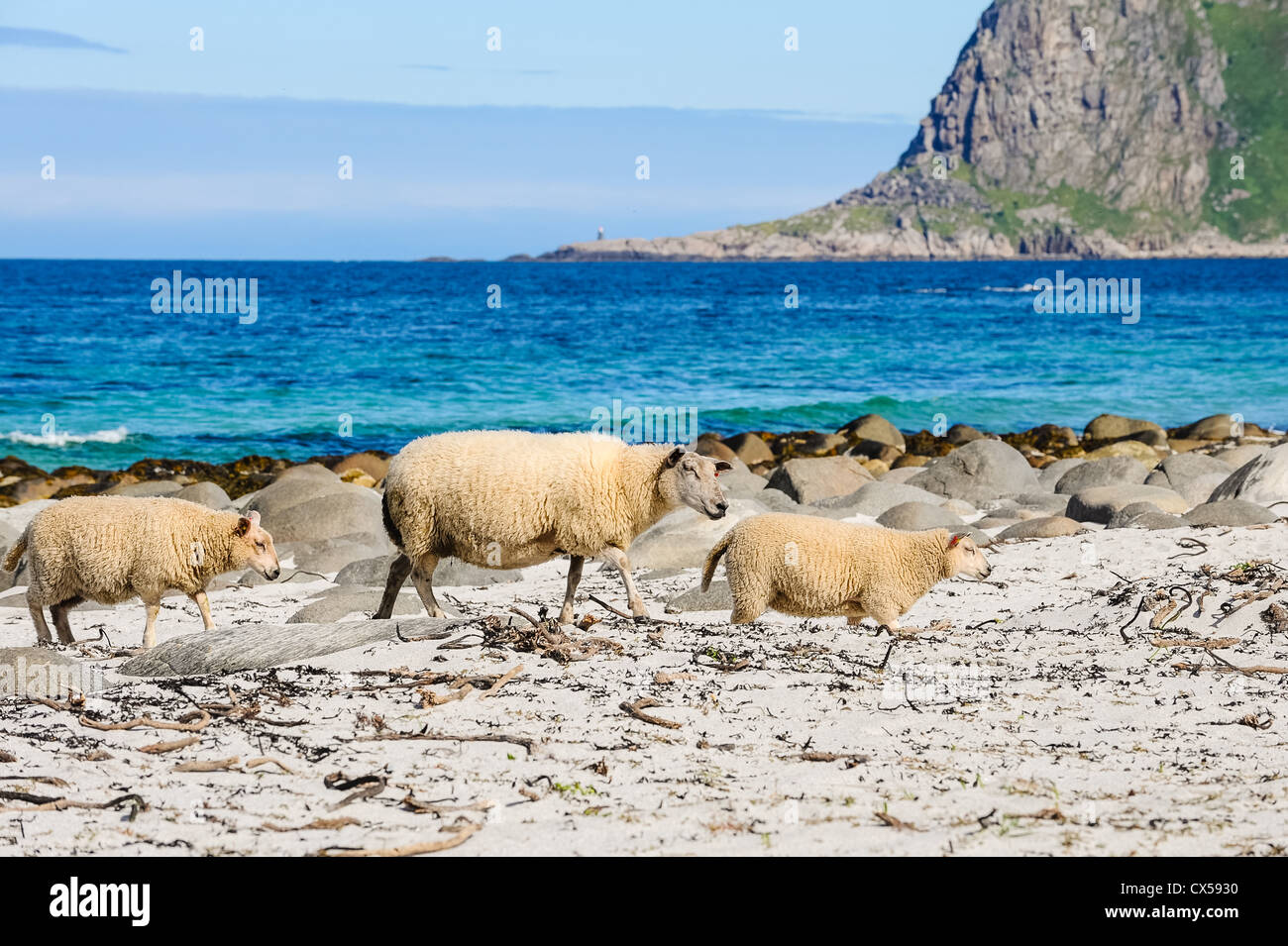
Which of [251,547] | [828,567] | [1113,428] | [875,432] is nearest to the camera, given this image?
[828,567]

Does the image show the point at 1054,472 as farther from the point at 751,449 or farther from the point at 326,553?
the point at 326,553

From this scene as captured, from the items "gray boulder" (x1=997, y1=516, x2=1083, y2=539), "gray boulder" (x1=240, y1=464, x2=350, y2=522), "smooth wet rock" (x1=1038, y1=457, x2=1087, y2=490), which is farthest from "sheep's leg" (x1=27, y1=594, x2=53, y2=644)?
"smooth wet rock" (x1=1038, y1=457, x2=1087, y2=490)

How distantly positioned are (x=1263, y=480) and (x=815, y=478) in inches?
233

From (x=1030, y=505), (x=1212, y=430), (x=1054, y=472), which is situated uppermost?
(x=1212, y=430)

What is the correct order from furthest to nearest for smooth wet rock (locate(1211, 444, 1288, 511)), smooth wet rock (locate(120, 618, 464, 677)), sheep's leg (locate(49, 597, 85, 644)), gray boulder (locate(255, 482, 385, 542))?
1. gray boulder (locate(255, 482, 385, 542))
2. smooth wet rock (locate(1211, 444, 1288, 511))
3. sheep's leg (locate(49, 597, 85, 644))
4. smooth wet rock (locate(120, 618, 464, 677))

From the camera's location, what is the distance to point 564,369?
127 ft

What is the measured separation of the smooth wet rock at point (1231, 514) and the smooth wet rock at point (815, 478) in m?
5.66

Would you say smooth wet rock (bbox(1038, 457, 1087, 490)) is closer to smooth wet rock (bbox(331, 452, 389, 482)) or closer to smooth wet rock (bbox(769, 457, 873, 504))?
smooth wet rock (bbox(769, 457, 873, 504))

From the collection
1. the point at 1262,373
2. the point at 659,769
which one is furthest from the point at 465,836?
the point at 1262,373

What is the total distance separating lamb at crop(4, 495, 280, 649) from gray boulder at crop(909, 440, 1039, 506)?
1054cm

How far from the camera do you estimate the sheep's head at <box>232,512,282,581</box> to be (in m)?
9.50

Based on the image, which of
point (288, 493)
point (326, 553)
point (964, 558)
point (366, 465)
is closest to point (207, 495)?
point (288, 493)

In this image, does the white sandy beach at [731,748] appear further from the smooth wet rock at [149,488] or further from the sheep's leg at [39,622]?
the smooth wet rock at [149,488]
